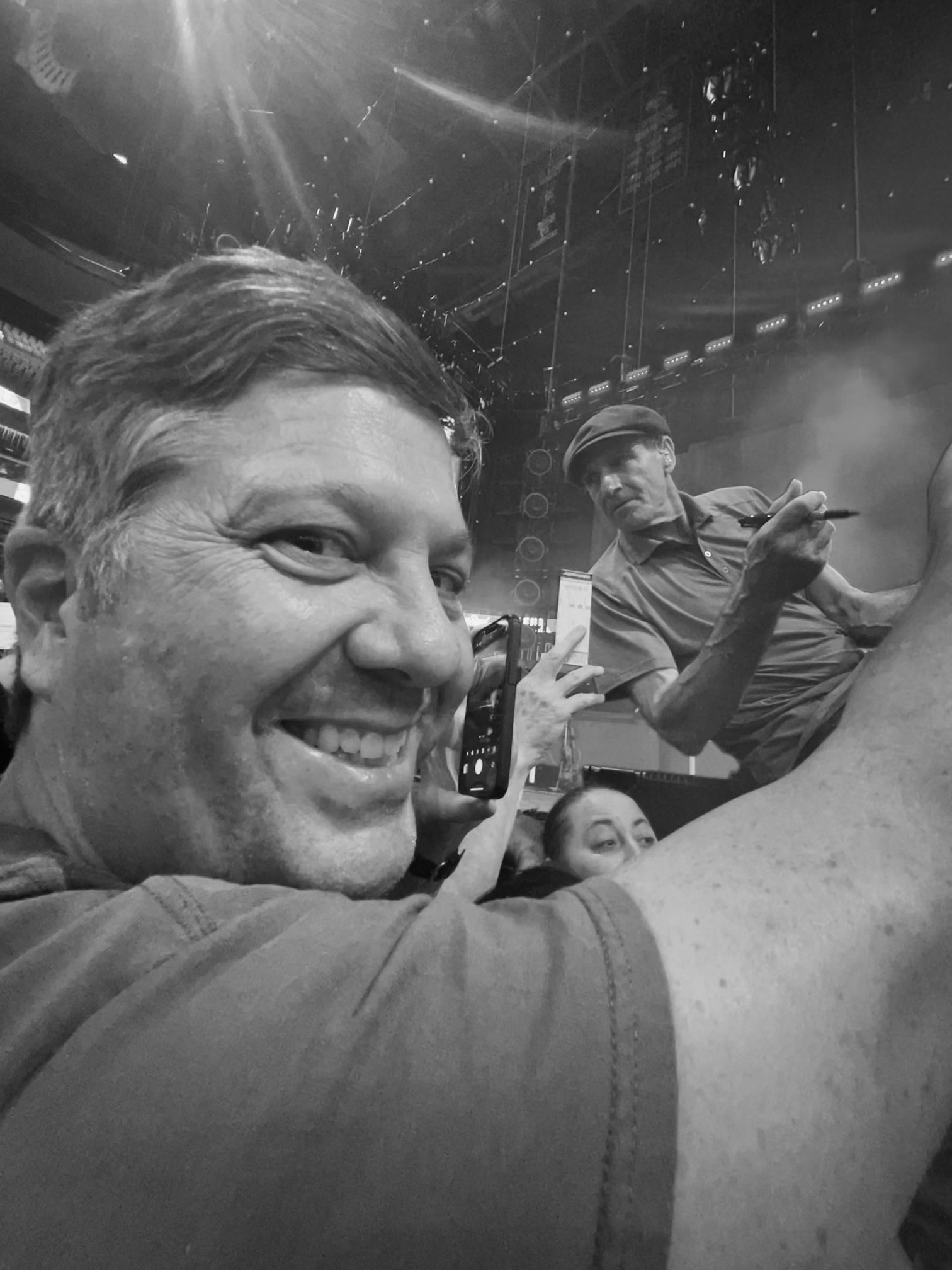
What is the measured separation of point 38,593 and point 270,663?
0.29 meters

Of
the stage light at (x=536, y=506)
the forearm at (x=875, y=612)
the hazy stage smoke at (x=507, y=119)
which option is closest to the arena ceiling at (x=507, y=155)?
the hazy stage smoke at (x=507, y=119)

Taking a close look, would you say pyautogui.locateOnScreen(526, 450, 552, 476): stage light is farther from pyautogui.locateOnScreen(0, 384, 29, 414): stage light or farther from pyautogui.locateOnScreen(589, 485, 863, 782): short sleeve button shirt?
pyautogui.locateOnScreen(0, 384, 29, 414): stage light

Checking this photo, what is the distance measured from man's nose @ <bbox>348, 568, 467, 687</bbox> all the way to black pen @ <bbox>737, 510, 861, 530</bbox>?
1.65 feet

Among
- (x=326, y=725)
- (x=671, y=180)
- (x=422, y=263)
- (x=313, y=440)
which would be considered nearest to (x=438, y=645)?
(x=326, y=725)

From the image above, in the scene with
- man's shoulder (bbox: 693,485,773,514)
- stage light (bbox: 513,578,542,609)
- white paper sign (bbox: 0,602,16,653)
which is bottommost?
white paper sign (bbox: 0,602,16,653)

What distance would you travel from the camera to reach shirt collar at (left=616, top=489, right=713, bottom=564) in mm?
987

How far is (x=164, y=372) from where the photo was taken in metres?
0.65

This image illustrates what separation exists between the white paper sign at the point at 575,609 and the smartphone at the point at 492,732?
161 mm

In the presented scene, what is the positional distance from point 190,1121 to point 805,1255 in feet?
0.97

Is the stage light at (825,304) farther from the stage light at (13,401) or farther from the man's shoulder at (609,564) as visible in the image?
the stage light at (13,401)

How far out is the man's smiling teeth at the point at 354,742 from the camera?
61 centimetres

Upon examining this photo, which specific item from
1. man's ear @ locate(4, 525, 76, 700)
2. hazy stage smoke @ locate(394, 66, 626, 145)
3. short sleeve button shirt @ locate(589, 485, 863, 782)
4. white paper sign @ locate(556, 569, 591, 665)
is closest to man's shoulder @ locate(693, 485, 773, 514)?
short sleeve button shirt @ locate(589, 485, 863, 782)

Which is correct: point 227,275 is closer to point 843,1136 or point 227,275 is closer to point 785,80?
point 843,1136

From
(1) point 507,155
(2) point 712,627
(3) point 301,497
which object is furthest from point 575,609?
(1) point 507,155
